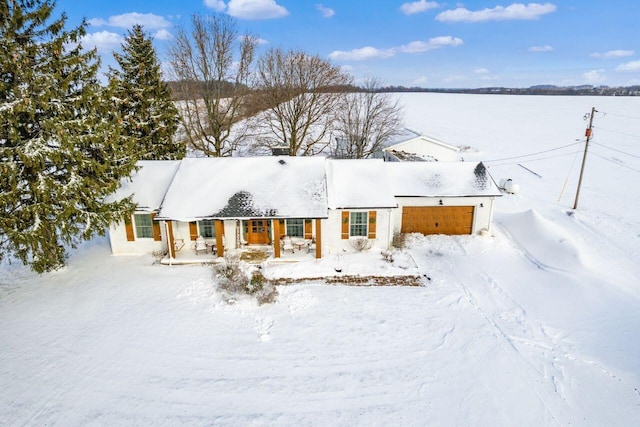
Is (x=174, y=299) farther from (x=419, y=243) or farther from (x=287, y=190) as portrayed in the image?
(x=419, y=243)

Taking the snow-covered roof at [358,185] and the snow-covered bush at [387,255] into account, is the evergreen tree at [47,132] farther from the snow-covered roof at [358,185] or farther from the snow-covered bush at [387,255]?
the snow-covered bush at [387,255]

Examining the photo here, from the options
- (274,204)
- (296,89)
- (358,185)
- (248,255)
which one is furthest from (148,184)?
(296,89)

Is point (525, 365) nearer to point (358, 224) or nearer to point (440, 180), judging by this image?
point (358, 224)

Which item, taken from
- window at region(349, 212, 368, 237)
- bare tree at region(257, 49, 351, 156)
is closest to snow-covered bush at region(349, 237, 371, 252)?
window at region(349, 212, 368, 237)

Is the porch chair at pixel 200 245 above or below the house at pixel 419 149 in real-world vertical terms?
below

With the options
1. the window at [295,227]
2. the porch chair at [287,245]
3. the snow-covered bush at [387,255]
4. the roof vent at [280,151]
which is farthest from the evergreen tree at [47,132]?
the snow-covered bush at [387,255]

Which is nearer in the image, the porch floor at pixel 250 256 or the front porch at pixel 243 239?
the porch floor at pixel 250 256

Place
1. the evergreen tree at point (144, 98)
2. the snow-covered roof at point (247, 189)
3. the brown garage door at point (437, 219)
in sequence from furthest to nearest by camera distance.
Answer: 1. the evergreen tree at point (144, 98)
2. the brown garage door at point (437, 219)
3. the snow-covered roof at point (247, 189)
